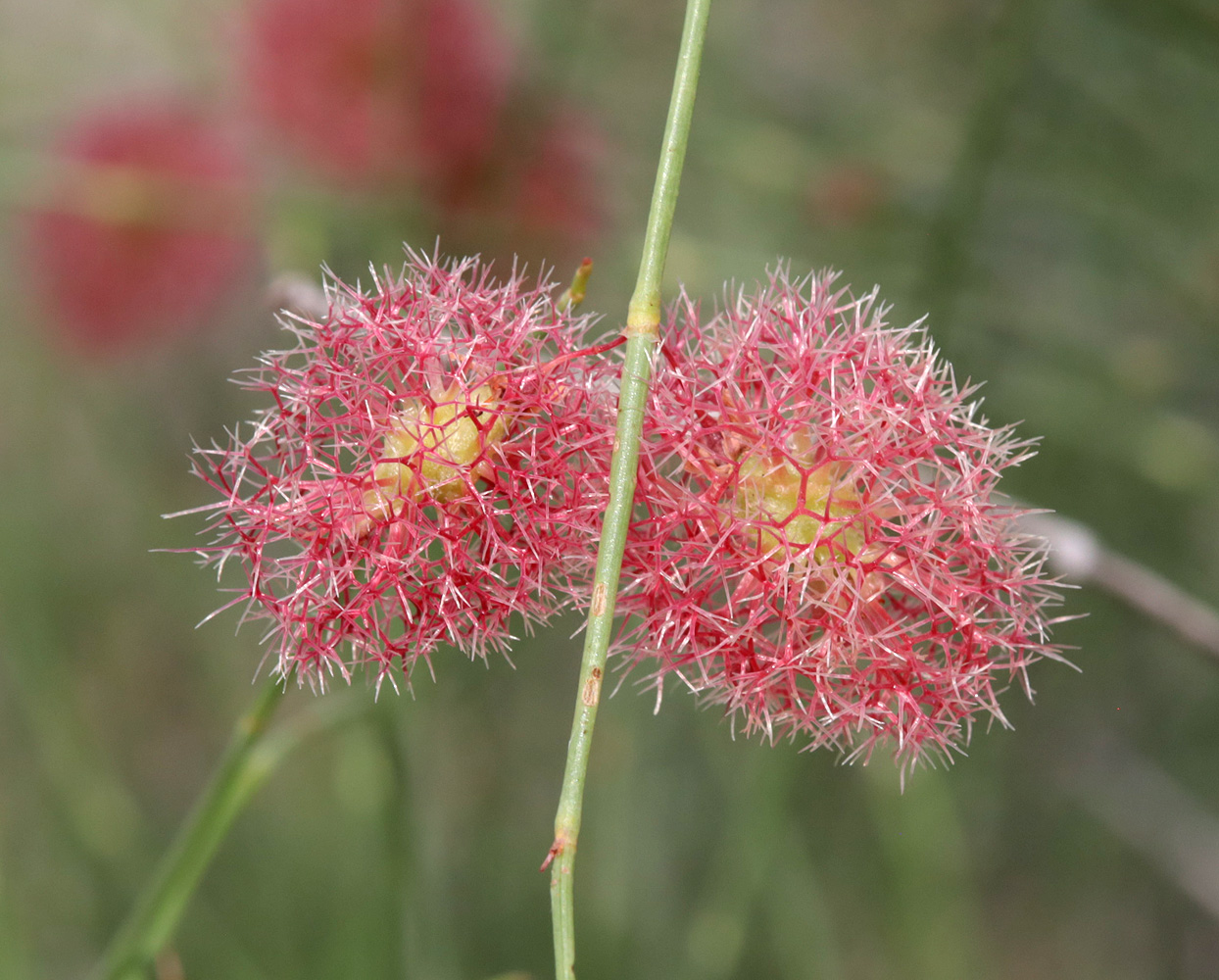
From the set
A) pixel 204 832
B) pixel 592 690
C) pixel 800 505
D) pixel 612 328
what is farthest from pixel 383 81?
pixel 592 690

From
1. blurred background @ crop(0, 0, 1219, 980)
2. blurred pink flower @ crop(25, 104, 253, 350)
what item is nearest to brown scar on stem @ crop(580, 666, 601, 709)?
blurred background @ crop(0, 0, 1219, 980)

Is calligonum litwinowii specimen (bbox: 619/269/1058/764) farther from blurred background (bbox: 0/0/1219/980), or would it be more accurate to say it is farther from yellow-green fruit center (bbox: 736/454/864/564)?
blurred background (bbox: 0/0/1219/980)

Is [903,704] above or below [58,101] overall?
below

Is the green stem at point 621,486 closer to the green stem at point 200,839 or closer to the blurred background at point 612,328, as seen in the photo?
the green stem at point 200,839

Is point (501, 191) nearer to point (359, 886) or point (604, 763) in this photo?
point (604, 763)

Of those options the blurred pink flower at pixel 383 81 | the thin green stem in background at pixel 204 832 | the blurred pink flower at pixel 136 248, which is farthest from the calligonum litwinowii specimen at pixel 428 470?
the blurred pink flower at pixel 136 248

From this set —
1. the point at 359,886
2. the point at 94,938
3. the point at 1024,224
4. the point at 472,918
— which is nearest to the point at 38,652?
the point at 94,938
